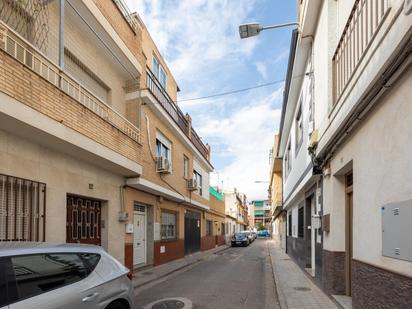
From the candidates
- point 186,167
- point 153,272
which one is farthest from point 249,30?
point 186,167

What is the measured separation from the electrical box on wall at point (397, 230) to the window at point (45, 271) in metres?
3.64

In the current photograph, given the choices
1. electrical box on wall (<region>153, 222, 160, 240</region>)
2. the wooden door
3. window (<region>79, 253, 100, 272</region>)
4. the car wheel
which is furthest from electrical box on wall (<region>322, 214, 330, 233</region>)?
electrical box on wall (<region>153, 222, 160, 240</region>)

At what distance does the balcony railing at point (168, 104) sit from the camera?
537 inches

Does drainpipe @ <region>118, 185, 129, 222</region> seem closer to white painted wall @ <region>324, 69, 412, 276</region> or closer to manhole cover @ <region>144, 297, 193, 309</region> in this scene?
manhole cover @ <region>144, 297, 193, 309</region>

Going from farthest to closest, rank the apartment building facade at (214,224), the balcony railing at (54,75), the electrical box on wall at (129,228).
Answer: the apartment building facade at (214,224) → the electrical box on wall at (129,228) → the balcony railing at (54,75)

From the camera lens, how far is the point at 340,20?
7.79 meters

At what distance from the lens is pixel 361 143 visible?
231 inches

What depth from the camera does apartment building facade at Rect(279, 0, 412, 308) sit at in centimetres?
412

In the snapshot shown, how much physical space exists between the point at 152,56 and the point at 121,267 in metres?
14.0

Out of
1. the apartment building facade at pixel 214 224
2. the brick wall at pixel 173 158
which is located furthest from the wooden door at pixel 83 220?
the apartment building facade at pixel 214 224

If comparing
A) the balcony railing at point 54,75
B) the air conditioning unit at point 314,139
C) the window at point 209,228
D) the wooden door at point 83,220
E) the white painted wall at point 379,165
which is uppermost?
the balcony railing at point 54,75

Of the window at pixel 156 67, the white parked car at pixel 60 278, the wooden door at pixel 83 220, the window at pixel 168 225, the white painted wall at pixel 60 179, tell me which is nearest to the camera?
the white parked car at pixel 60 278

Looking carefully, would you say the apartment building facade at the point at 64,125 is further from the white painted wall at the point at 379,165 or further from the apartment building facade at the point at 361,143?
the white painted wall at the point at 379,165

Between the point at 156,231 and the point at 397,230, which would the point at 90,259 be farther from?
the point at 156,231
